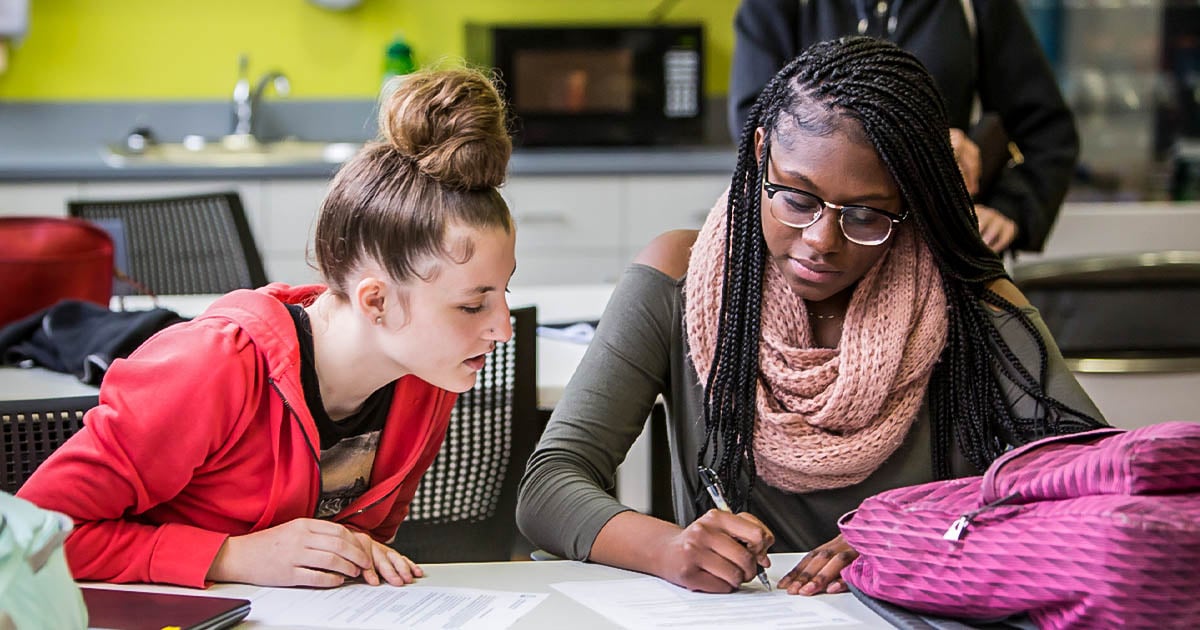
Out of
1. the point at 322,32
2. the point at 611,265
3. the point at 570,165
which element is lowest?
the point at 611,265

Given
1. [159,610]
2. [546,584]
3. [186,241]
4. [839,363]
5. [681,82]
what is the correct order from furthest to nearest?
[681,82] → [186,241] → [839,363] → [546,584] → [159,610]

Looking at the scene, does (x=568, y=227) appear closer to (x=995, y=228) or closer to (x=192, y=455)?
(x=995, y=228)

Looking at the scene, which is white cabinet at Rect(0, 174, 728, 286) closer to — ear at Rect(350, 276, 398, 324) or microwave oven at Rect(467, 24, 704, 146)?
microwave oven at Rect(467, 24, 704, 146)

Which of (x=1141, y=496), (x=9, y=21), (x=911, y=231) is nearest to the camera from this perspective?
(x=1141, y=496)

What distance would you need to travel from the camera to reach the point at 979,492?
1076mm

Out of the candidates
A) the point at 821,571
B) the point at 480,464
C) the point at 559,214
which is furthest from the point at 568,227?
the point at 821,571

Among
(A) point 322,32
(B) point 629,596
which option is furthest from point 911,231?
(A) point 322,32

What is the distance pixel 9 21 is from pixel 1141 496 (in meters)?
3.84

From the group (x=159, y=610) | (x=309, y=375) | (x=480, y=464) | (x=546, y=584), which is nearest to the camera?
(x=159, y=610)

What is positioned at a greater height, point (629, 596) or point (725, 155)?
point (725, 155)

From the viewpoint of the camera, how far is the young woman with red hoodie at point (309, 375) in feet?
3.83

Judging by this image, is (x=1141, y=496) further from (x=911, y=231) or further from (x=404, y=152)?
(x=404, y=152)

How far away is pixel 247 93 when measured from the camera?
4.23m

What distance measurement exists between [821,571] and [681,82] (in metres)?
2.91
